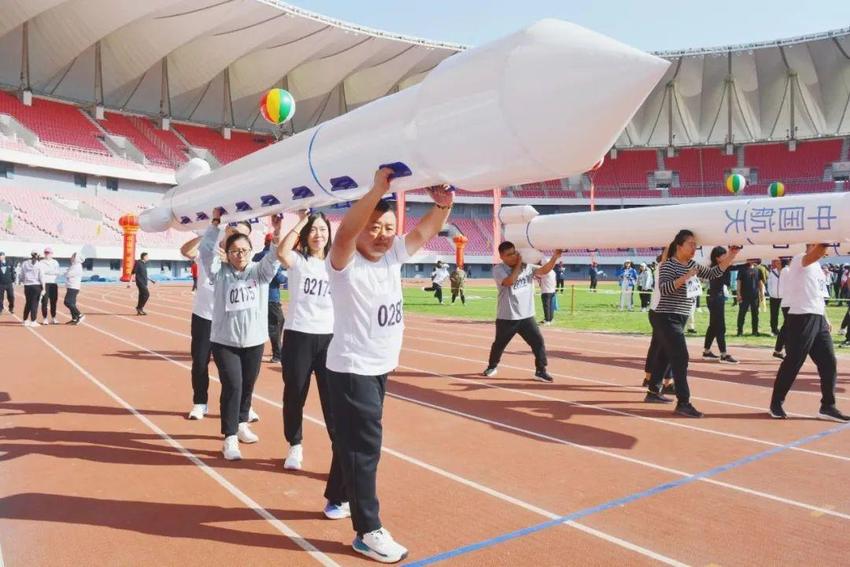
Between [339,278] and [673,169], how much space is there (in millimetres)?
57768

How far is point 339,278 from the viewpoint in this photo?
3061mm

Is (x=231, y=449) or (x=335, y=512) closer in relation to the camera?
(x=335, y=512)

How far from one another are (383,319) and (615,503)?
76.8 inches

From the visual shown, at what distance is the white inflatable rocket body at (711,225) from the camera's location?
645 cm

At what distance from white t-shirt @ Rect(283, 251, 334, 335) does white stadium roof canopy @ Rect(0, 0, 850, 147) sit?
34.9m

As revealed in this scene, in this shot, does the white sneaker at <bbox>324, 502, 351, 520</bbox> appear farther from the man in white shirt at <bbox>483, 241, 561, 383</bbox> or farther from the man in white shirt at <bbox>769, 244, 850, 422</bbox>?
the man in white shirt at <bbox>483, 241, 561, 383</bbox>

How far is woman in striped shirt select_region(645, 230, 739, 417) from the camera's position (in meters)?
6.18

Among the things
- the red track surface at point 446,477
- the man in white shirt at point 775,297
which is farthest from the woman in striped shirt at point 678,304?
the man in white shirt at point 775,297

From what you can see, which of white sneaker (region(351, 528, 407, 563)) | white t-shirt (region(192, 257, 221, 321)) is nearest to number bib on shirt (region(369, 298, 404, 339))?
white sneaker (region(351, 528, 407, 563))

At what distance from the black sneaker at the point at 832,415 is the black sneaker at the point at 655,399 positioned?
1411mm

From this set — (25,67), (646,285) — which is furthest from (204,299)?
(25,67)

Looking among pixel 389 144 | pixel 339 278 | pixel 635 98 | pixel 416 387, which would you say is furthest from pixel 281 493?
pixel 416 387

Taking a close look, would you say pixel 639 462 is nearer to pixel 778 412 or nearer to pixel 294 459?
pixel 778 412

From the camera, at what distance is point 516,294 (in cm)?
803
